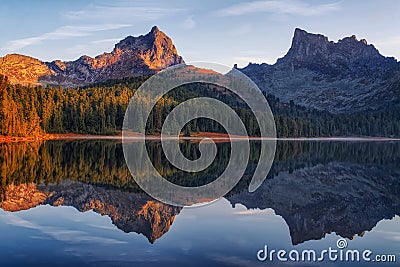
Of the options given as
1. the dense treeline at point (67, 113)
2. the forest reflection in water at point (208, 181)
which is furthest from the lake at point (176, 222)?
the dense treeline at point (67, 113)

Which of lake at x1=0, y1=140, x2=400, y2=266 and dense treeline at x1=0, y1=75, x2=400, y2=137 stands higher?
dense treeline at x1=0, y1=75, x2=400, y2=137

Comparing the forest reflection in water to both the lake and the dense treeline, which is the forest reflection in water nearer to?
the lake

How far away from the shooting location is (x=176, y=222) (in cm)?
2445

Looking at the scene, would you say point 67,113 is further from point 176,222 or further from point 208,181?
point 176,222

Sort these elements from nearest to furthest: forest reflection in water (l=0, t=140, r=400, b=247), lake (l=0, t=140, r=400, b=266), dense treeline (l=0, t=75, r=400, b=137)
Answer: lake (l=0, t=140, r=400, b=266) → forest reflection in water (l=0, t=140, r=400, b=247) → dense treeline (l=0, t=75, r=400, b=137)

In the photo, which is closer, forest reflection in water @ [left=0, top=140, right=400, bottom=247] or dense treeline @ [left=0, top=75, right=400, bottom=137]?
forest reflection in water @ [left=0, top=140, right=400, bottom=247]

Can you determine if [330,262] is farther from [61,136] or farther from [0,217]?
[61,136]

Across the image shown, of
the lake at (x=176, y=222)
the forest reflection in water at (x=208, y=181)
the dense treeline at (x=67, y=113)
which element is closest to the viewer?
the lake at (x=176, y=222)

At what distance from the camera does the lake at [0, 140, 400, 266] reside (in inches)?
698

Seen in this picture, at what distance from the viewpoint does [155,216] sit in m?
25.7

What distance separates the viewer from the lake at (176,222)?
17719 millimetres

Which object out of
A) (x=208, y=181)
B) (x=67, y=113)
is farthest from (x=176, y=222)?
(x=67, y=113)

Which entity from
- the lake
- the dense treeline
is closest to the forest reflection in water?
the lake

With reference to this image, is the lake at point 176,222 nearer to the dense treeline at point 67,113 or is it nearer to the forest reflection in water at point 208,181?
the forest reflection in water at point 208,181
